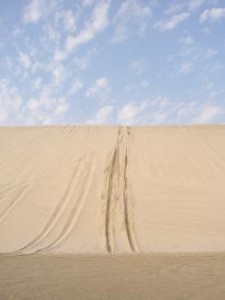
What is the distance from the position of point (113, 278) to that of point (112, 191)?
8616 mm

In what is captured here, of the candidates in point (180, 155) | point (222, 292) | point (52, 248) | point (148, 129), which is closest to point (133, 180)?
point (180, 155)

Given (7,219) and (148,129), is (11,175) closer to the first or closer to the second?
(7,219)

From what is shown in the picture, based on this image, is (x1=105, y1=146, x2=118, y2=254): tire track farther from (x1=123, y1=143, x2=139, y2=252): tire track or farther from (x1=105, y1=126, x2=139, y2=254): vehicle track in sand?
(x1=123, y1=143, x2=139, y2=252): tire track

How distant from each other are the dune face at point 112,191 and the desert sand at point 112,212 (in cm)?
3

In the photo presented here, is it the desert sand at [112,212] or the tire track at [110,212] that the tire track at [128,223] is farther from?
the tire track at [110,212]

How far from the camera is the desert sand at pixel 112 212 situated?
5785 millimetres

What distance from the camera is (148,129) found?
23609 mm

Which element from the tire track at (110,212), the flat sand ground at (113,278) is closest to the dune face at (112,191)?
the tire track at (110,212)

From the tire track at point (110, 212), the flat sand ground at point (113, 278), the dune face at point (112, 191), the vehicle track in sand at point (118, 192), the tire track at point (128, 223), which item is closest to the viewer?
the flat sand ground at point (113, 278)

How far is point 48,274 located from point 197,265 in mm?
2208

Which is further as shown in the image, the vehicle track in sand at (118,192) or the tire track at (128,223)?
the vehicle track in sand at (118,192)

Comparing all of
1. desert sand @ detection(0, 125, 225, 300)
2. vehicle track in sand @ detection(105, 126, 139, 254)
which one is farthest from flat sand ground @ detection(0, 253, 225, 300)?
vehicle track in sand @ detection(105, 126, 139, 254)

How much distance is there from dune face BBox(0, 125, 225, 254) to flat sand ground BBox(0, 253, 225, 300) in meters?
2.30

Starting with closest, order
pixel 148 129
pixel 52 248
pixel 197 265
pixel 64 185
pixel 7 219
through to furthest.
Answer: pixel 197 265 < pixel 52 248 < pixel 7 219 < pixel 64 185 < pixel 148 129
